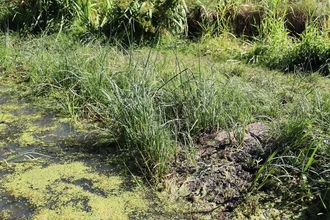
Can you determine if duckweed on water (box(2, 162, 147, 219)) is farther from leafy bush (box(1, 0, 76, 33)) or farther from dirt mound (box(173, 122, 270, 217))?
leafy bush (box(1, 0, 76, 33))

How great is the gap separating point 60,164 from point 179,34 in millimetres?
2870

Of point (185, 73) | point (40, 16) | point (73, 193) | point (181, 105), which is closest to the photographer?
point (73, 193)

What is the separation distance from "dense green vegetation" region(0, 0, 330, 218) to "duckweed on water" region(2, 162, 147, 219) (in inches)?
9.0

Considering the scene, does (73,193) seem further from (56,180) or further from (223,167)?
(223,167)

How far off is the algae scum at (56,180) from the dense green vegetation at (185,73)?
0.69 feet

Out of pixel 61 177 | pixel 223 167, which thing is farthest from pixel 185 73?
pixel 61 177

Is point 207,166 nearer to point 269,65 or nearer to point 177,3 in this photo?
point 269,65

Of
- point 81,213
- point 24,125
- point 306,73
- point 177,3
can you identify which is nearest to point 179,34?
point 177,3

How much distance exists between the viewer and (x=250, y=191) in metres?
2.64

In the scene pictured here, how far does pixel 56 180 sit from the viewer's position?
2.84 meters

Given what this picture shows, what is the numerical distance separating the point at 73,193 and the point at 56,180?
191 millimetres

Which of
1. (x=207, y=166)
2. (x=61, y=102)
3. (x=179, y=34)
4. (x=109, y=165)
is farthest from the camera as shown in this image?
(x=179, y=34)

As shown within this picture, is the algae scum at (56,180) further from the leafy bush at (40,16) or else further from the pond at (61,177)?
the leafy bush at (40,16)

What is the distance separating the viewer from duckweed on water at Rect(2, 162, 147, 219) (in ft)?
8.36
